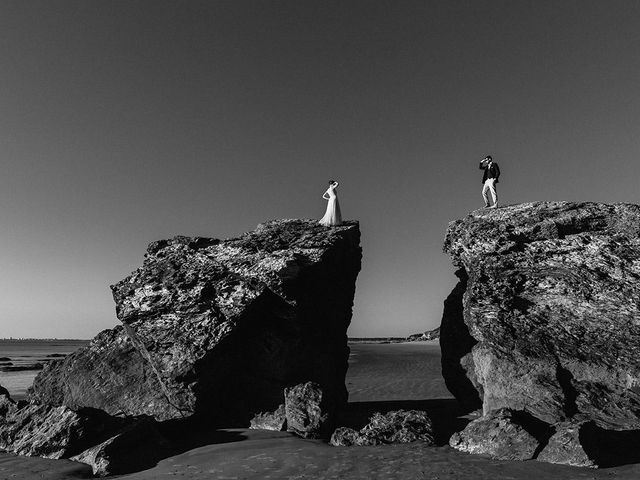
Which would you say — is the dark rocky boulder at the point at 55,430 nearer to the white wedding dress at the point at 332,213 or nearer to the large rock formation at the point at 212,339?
the large rock formation at the point at 212,339

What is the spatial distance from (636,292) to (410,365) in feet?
77.2

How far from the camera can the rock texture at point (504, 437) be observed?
9453 millimetres

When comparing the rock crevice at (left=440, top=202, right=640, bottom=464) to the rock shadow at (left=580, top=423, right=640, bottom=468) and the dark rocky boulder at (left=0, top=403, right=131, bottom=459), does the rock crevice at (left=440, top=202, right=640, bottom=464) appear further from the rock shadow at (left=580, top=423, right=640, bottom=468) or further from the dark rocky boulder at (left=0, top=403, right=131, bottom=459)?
the dark rocky boulder at (left=0, top=403, right=131, bottom=459)

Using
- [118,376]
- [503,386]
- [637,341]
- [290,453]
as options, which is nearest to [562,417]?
[503,386]

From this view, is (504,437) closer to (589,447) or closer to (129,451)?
(589,447)

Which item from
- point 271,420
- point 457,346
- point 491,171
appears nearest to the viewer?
point 271,420

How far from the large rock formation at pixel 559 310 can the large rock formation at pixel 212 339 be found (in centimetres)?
519

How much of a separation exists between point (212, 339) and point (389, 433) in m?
5.82

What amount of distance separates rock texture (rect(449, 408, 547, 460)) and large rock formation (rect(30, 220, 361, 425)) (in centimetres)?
465

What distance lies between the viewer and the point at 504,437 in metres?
9.84

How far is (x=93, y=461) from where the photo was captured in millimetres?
10016

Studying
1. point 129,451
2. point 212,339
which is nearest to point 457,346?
point 212,339

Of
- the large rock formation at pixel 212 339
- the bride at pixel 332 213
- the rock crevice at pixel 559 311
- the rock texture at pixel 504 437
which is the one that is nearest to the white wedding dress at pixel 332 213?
the bride at pixel 332 213

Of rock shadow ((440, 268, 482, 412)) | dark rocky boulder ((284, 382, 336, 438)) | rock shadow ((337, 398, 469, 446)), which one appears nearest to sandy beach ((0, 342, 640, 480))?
rock shadow ((337, 398, 469, 446))
